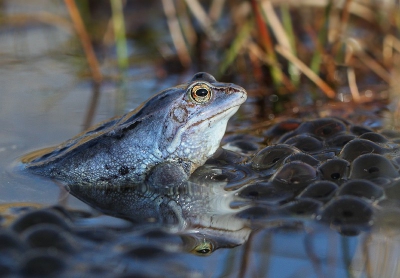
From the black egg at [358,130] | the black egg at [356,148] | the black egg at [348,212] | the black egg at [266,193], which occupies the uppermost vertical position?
the black egg at [358,130]

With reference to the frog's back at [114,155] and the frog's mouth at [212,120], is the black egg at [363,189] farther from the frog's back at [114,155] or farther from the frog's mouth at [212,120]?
the frog's back at [114,155]

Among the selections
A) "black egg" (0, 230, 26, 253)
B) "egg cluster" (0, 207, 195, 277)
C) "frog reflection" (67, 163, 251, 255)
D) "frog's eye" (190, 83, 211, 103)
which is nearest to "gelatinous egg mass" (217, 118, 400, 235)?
"frog reflection" (67, 163, 251, 255)

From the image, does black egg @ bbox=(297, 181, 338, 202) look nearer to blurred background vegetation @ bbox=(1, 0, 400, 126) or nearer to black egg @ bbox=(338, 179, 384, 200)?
black egg @ bbox=(338, 179, 384, 200)

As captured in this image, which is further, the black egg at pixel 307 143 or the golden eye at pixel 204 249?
the black egg at pixel 307 143

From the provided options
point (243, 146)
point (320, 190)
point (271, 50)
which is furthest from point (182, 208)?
point (271, 50)

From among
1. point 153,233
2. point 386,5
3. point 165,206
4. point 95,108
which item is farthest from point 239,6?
point 153,233

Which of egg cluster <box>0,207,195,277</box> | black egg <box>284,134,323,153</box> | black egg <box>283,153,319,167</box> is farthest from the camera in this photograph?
black egg <box>284,134,323,153</box>

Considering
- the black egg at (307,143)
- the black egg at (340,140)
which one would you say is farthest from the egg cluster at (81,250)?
the black egg at (340,140)

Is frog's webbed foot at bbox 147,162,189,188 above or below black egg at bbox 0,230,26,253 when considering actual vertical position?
above

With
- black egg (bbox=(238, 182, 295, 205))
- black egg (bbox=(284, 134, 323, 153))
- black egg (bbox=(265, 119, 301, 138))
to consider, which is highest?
black egg (bbox=(265, 119, 301, 138))

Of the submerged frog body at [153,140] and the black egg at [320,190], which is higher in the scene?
the submerged frog body at [153,140]
